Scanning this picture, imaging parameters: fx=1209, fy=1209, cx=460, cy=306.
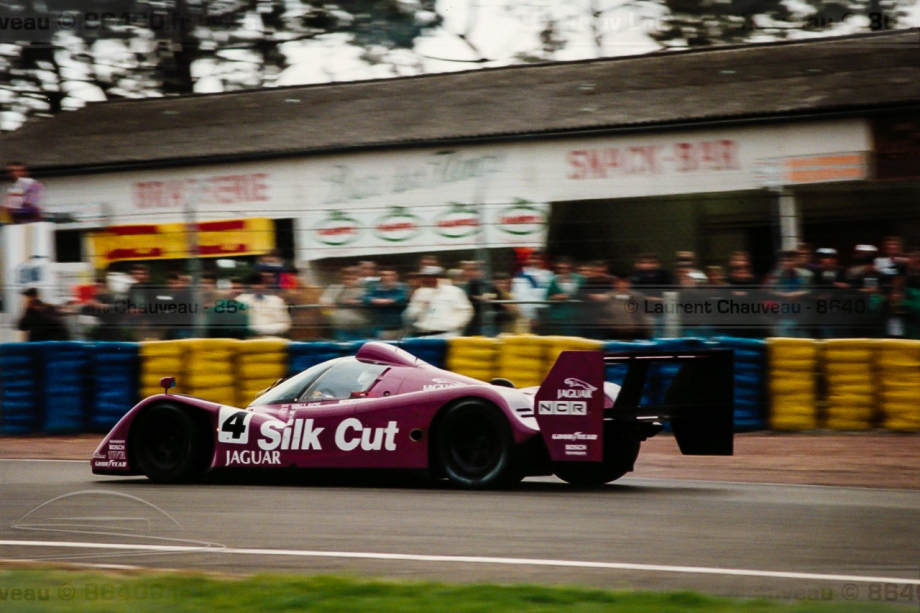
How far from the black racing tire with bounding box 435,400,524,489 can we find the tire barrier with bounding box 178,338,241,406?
5204 mm

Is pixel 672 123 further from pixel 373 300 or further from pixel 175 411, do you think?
pixel 175 411

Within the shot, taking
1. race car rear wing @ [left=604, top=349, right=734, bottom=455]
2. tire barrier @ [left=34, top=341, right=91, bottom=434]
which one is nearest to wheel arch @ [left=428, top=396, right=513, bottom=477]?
race car rear wing @ [left=604, top=349, right=734, bottom=455]

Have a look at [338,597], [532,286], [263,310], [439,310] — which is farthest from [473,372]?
[338,597]

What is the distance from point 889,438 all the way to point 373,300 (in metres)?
5.09

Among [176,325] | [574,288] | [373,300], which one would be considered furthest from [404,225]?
[176,325]

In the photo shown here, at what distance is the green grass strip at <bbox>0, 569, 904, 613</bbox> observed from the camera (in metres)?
4.19

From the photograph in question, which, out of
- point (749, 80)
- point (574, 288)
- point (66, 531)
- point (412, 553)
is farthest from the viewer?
point (749, 80)

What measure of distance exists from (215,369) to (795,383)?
5.88 meters

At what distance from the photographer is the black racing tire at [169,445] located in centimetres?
853

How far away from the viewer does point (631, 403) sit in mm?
7949

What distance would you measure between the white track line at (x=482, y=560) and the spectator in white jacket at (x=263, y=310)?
262 inches

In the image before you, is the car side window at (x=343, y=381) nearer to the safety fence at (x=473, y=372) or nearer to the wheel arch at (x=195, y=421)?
the wheel arch at (x=195, y=421)

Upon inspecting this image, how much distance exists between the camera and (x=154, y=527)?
253 inches

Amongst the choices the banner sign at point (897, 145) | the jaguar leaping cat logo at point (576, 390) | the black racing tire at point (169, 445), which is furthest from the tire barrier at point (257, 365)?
the banner sign at point (897, 145)
